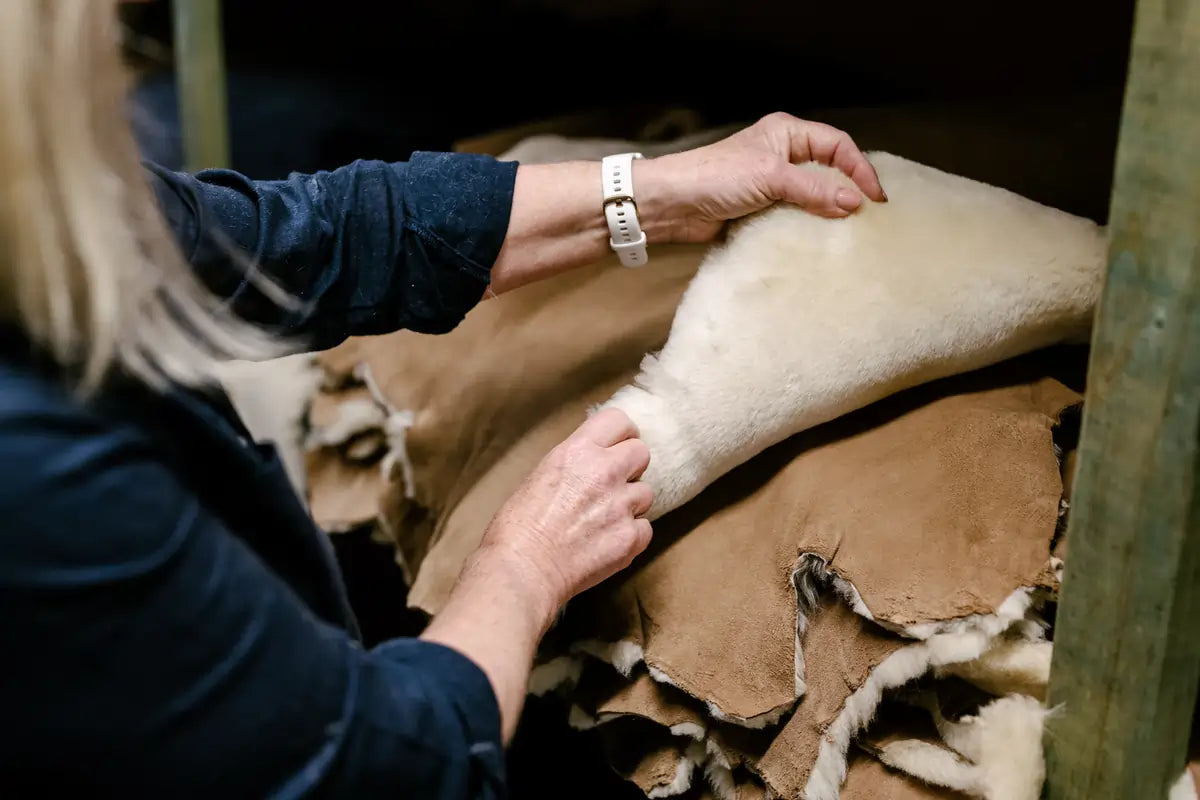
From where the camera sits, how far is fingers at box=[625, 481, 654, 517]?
0.79m

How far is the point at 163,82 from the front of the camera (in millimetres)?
1959

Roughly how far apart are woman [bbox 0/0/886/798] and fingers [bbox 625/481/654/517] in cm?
4

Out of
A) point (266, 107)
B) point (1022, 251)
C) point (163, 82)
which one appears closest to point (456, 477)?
point (1022, 251)

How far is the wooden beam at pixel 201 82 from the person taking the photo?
1.55 meters

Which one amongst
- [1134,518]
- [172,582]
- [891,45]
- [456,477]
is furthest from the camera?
[891,45]

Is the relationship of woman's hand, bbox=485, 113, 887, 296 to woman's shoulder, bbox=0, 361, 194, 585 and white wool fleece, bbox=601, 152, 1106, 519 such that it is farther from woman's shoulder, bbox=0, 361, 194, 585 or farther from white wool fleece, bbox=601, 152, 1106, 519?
woman's shoulder, bbox=0, 361, 194, 585

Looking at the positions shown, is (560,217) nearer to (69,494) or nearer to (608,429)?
(608,429)

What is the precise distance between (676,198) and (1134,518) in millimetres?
430

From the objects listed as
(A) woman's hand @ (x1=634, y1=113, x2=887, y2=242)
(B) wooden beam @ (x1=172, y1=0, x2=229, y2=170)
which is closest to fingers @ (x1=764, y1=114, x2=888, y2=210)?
(A) woman's hand @ (x1=634, y1=113, x2=887, y2=242)

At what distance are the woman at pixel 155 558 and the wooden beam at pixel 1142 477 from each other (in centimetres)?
32

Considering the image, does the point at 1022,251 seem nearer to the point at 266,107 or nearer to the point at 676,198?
the point at 676,198

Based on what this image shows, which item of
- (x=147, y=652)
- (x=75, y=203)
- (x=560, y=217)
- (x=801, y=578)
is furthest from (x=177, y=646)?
(x=560, y=217)

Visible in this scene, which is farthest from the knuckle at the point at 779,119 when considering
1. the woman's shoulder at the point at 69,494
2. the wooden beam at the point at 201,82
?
the wooden beam at the point at 201,82

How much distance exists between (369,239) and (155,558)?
1.55 feet
